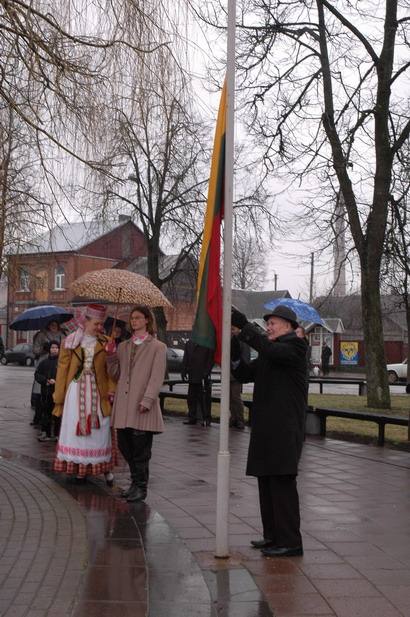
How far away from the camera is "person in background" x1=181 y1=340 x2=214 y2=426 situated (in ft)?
45.0

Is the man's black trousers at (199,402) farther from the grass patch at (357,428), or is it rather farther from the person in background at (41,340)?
the person in background at (41,340)

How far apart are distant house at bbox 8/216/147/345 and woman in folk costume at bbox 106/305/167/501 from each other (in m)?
1.34

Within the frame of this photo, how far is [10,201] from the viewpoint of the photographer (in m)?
11.0

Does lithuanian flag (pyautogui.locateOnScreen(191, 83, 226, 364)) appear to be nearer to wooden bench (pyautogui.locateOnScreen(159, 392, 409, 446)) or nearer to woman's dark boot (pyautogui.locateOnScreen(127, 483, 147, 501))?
woman's dark boot (pyautogui.locateOnScreen(127, 483, 147, 501))

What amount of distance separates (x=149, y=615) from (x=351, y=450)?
7.42 meters

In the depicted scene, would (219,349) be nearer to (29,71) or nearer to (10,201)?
(29,71)

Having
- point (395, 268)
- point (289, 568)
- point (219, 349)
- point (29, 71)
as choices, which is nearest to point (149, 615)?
point (289, 568)

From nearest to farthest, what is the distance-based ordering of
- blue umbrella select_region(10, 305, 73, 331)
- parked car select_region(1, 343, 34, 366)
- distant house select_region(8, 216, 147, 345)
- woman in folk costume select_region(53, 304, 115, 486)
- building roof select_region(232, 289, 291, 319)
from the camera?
1. woman in folk costume select_region(53, 304, 115, 486)
2. distant house select_region(8, 216, 147, 345)
3. blue umbrella select_region(10, 305, 73, 331)
4. parked car select_region(1, 343, 34, 366)
5. building roof select_region(232, 289, 291, 319)

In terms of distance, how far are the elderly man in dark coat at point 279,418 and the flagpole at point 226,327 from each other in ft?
0.51

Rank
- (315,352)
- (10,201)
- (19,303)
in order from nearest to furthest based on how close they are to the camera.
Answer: (10,201), (315,352), (19,303)

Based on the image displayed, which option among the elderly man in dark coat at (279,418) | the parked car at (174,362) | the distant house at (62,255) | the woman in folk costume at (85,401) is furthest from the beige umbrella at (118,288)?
the parked car at (174,362)

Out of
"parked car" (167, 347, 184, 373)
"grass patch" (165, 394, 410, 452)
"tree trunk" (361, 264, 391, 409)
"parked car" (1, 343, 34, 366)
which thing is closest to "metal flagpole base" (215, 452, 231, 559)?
"grass patch" (165, 394, 410, 452)

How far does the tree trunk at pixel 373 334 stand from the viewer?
Answer: 17.7 metres

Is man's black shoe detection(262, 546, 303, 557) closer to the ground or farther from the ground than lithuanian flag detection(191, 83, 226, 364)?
closer to the ground
